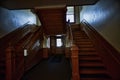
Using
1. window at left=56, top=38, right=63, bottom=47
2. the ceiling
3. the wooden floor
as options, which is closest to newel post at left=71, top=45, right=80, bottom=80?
the wooden floor

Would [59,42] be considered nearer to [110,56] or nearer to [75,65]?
[75,65]

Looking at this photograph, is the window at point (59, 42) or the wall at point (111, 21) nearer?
the wall at point (111, 21)

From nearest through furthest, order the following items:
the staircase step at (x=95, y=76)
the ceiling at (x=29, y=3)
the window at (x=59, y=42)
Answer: the staircase step at (x=95, y=76) → the ceiling at (x=29, y=3) → the window at (x=59, y=42)

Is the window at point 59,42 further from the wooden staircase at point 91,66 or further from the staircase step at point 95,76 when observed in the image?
the staircase step at point 95,76

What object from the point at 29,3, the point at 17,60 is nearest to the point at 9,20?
the point at 29,3

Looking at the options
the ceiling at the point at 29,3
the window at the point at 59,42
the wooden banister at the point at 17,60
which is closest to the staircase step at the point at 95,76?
the wooden banister at the point at 17,60

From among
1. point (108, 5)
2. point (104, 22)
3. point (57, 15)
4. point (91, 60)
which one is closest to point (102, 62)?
point (91, 60)

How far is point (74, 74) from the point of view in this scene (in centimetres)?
449

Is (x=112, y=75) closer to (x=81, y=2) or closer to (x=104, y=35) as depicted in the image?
(x=104, y=35)

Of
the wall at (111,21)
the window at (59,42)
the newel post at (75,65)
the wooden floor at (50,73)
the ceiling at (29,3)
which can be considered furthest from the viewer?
the window at (59,42)

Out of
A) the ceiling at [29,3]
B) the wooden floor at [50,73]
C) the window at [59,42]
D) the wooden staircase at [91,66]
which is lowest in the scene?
the wooden floor at [50,73]

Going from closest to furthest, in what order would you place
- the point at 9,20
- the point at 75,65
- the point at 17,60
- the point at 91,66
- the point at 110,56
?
the point at 110,56 → the point at 75,65 → the point at 91,66 → the point at 17,60 → the point at 9,20

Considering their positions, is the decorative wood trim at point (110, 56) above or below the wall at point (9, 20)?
below

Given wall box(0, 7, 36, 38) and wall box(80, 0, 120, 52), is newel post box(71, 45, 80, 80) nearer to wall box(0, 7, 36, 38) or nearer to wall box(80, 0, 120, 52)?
wall box(80, 0, 120, 52)
